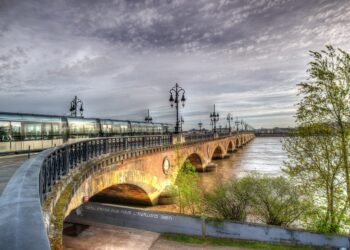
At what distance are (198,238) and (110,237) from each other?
6.06 m

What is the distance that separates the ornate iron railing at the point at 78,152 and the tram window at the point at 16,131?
920cm

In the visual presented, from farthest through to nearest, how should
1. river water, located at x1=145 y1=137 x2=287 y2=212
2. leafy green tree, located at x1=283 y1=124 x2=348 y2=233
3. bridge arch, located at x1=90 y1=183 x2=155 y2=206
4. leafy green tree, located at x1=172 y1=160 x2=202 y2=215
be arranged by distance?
river water, located at x1=145 y1=137 x2=287 y2=212, leafy green tree, located at x1=172 y1=160 x2=202 y2=215, bridge arch, located at x1=90 y1=183 x2=155 y2=206, leafy green tree, located at x1=283 y1=124 x2=348 y2=233

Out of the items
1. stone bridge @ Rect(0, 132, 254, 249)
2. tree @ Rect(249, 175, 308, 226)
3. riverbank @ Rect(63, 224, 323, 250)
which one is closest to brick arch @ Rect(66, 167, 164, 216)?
stone bridge @ Rect(0, 132, 254, 249)

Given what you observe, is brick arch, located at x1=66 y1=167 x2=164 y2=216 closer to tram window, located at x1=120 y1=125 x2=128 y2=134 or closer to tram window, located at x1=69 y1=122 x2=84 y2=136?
tram window, located at x1=69 y1=122 x2=84 y2=136

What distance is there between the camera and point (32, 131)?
1989cm

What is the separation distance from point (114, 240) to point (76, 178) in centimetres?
1050

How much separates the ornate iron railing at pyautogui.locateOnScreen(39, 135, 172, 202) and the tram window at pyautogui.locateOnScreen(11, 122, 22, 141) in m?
9.20

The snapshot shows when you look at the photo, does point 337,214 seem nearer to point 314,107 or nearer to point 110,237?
point 314,107

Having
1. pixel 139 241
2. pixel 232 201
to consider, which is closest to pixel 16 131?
pixel 139 241

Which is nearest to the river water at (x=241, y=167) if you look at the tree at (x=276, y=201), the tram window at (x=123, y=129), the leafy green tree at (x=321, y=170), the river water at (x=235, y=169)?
the river water at (x=235, y=169)

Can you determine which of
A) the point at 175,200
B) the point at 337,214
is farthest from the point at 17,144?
the point at 337,214

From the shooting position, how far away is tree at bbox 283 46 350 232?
12945 millimetres

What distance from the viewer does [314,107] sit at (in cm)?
1362

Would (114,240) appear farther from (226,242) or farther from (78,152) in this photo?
(78,152)
